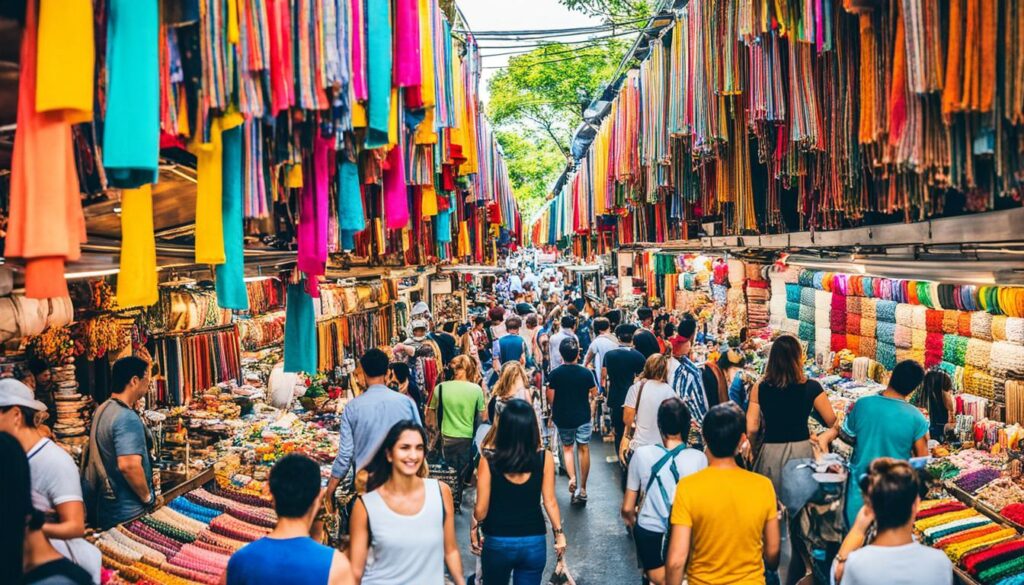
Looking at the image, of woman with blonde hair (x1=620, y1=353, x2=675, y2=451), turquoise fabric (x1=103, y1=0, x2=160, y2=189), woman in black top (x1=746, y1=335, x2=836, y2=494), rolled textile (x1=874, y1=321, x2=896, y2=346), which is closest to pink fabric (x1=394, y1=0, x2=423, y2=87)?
turquoise fabric (x1=103, y1=0, x2=160, y2=189)

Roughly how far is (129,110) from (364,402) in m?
3.58

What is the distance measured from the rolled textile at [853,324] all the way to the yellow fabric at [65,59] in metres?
8.71

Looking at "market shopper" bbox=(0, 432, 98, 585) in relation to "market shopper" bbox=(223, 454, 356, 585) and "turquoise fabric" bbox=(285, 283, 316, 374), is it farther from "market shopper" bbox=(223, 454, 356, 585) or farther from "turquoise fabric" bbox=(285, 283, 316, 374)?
"turquoise fabric" bbox=(285, 283, 316, 374)

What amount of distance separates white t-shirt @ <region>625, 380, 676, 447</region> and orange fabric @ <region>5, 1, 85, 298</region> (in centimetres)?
501

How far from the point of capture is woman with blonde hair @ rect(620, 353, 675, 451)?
6.69 metres

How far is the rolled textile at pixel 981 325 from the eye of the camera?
700 centimetres

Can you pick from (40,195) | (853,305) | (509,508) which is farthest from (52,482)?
(853,305)

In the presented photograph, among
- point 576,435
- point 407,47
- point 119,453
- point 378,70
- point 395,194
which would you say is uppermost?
point 407,47

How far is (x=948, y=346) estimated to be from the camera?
761 centimetres

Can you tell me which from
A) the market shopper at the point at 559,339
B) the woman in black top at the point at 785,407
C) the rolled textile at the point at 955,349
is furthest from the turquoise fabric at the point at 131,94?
the market shopper at the point at 559,339

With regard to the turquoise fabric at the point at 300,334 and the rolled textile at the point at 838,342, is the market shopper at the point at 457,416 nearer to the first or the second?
the turquoise fabric at the point at 300,334

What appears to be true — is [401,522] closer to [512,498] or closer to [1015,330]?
[512,498]

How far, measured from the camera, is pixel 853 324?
9.52 meters

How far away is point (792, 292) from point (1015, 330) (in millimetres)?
4777
